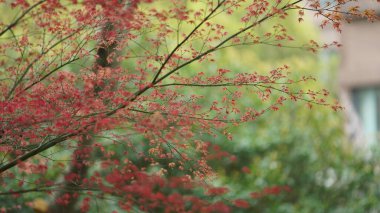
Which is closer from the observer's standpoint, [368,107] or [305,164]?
[305,164]

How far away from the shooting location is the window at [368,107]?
19750 millimetres

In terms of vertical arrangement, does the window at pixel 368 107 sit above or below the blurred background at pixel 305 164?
above

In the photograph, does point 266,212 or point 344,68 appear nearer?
point 266,212

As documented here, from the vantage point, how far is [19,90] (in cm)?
552

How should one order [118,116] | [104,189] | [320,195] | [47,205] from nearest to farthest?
[104,189]
[118,116]
[47,205]
[320,195]

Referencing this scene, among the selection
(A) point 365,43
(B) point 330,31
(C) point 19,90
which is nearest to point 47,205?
(C) point 19,90

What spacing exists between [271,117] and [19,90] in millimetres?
10574

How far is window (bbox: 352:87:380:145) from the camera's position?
19.8 meters

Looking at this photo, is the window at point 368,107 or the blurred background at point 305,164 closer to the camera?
the blurred background at point 305,164

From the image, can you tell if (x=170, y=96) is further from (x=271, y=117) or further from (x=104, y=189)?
(x=271, y=117)


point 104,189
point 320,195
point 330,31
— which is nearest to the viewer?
point 104,189

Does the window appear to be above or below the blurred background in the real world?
above

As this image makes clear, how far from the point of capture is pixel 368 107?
19891 mm

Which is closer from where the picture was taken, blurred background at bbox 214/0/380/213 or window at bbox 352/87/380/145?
blurred background at bbox 214/0/380/213
